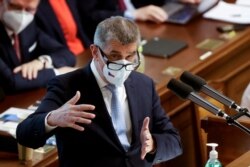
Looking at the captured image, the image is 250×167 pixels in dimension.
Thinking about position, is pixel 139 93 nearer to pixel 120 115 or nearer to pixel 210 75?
pixel 120 115

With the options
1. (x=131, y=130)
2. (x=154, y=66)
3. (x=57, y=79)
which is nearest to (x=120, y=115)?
(x=131, y=130)

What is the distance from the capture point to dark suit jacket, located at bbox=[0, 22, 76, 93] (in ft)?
14.0

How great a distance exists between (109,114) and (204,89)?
47cm

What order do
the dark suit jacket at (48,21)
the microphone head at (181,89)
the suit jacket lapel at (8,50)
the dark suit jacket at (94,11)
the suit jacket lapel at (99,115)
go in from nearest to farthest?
the microphone head at (181,89) → the suit jacket lapel at (99,115) → the suit jacket lapel at (8,50) → the dark suit jacket at (48,21) → the dark suit jacket at (94,11)

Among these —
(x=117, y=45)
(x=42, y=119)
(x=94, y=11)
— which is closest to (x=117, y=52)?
(x=117, y=45)

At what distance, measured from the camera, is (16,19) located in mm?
4215

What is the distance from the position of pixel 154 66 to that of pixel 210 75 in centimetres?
38

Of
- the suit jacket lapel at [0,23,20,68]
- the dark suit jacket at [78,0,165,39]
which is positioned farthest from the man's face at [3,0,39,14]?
the dark suit jacket at [78,0,165,39]

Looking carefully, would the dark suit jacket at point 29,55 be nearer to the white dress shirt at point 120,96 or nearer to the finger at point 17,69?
the finger at point 17,69

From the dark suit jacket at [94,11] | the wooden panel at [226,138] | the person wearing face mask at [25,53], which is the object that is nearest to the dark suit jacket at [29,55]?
the person wearing face mask at [25,53]

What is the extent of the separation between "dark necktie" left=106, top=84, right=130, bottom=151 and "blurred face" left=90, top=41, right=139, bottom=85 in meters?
0.08

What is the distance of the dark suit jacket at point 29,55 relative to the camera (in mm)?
4266

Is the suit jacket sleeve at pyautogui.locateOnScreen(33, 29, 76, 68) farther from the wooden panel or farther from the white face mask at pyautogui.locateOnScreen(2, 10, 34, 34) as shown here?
the wooden panel

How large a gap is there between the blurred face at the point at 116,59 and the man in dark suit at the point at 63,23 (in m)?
1.90
